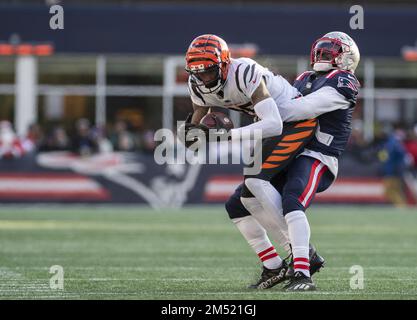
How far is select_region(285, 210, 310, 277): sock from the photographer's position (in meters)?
7.20

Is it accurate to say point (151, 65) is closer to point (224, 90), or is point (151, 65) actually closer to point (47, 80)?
point (47, 80)

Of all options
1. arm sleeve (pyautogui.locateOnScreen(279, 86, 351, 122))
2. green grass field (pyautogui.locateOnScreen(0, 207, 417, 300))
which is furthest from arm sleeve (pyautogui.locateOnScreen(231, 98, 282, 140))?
green grass field (pyautogui.locateOnScreen(0, 207, 417, 300))

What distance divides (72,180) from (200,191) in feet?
8.09

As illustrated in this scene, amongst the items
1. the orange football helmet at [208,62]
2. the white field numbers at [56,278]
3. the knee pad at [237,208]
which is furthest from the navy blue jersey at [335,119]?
the white field numbers at [56,278]

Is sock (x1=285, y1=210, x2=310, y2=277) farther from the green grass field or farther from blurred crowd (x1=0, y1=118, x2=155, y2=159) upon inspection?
blurred crowd (x1=0, y1=118, x2=155, y2=159)

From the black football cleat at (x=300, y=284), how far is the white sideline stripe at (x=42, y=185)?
41.8ft

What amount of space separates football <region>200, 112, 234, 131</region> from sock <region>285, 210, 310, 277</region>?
2.52 feet

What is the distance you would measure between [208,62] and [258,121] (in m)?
0.59

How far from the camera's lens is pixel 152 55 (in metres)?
26.2

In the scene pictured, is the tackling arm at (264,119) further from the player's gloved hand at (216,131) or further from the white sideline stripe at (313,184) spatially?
the white sideline stripe at (313,184)

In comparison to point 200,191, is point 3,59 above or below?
above

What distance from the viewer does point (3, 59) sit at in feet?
86.3

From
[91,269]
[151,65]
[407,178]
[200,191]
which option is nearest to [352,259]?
[91,269]

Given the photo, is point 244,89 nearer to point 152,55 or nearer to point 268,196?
point 268,196
